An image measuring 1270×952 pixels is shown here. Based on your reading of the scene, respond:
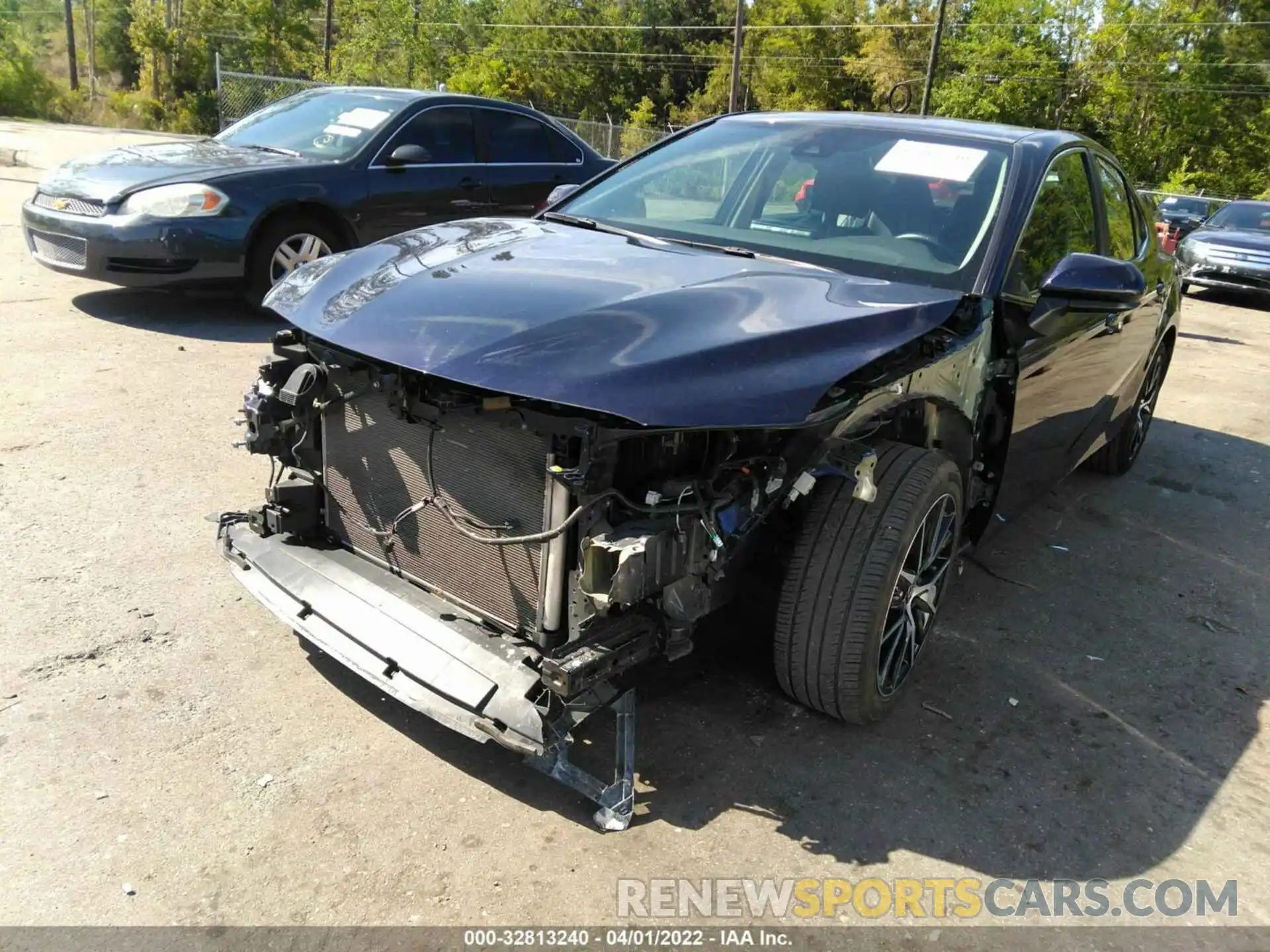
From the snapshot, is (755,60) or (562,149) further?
(755,60)

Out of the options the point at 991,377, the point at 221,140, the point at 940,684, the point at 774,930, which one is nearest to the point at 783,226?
the point at 991,377

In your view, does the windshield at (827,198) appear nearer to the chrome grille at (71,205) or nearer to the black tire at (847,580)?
the black tire at (847,580)

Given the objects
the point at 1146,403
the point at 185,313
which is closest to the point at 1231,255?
the point at 1146,403

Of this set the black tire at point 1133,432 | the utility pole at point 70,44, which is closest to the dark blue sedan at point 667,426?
the black tire at point 1133,432

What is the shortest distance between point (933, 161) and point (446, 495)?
2173mm

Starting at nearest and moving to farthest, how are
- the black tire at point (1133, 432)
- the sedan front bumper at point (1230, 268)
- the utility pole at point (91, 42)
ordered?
1. the black tire at point (1133, 432)
2. the sedan front bumper at point (1230, 268)
3. the utility pole at point (91, 42)

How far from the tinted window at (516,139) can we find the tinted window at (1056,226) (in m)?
5.18

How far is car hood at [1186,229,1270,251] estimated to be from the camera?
13234 millimetres

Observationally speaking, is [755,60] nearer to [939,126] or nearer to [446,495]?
[939,126]

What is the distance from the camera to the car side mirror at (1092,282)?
10.5 feet

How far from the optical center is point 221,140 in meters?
7.74

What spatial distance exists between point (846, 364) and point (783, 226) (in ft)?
3.98

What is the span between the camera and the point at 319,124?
761 cm

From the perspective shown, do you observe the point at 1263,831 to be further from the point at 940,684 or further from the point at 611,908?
the point at 611,908
